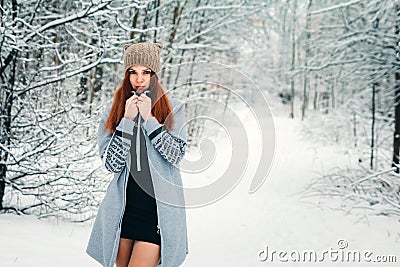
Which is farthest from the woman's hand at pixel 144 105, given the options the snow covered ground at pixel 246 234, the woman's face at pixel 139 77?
the snow covered ground at pixel 246 234

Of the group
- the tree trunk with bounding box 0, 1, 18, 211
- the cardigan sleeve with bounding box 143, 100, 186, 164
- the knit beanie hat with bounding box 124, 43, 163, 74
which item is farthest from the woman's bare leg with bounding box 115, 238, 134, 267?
the tree trunk with bounding box 0, 1, 18, 211

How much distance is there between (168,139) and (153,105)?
9.3 inches

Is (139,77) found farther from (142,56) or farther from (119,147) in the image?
(119,147)

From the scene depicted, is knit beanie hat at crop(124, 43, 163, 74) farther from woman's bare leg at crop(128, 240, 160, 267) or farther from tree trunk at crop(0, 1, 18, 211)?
tree trunk at crop(0, 1, 18, 211)

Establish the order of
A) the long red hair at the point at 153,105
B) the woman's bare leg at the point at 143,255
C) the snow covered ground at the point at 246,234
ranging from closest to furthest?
the woman's bare leg at the point at 143,255 → the long red hair at the point at 153,105 → the snow covered ground at the point at 246,234

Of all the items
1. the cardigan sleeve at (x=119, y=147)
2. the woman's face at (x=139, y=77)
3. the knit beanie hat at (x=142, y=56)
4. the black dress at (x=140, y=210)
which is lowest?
the black dress at (x=140, y=210)

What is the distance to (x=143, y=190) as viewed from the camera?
2336mm

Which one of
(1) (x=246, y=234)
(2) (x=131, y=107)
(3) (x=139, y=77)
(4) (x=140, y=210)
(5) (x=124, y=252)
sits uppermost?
(3) (x=139, y=77)

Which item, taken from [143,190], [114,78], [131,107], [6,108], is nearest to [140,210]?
[143,190]

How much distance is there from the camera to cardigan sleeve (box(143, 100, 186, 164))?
7.52ft

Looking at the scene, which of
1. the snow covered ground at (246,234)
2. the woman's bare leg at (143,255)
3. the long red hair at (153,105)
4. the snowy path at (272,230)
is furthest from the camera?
the snowy path at (272,230)

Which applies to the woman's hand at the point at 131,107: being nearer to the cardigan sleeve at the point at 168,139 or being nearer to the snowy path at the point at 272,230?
the cardigan sleeve at the point at 168,139

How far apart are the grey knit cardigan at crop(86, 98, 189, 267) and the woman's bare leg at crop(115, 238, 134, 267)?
0.04m

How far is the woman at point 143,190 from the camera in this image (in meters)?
2.29
